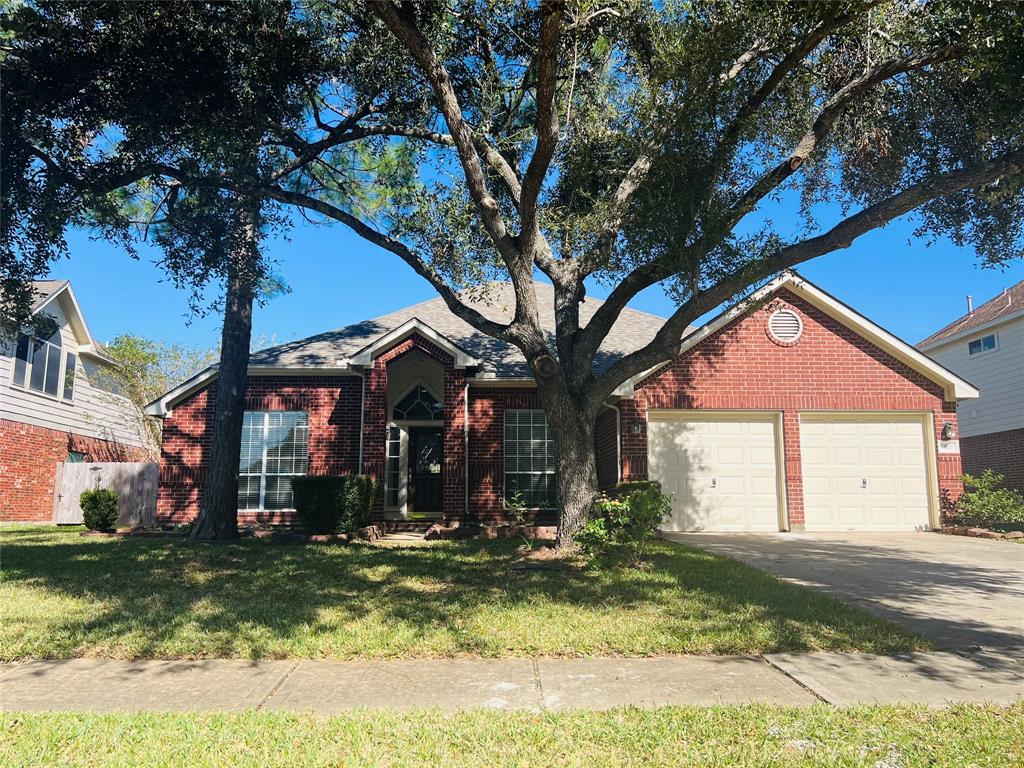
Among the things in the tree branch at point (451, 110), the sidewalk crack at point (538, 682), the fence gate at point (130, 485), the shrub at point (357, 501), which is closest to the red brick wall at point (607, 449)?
the shrub at point (357, 501)

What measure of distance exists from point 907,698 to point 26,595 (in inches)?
334

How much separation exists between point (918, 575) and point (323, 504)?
982 cm

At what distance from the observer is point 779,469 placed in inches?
579

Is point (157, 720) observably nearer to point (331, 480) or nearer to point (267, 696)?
point (267, 696)

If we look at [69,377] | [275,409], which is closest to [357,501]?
[275,409]

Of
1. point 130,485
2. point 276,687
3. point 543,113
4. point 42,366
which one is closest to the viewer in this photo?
point 276,687

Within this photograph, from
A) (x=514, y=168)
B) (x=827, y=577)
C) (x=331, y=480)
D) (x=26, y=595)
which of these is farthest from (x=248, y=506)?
(x=827, y=577)

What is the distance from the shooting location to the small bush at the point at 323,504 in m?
13.2

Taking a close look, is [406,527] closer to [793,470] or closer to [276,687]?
[793,470]

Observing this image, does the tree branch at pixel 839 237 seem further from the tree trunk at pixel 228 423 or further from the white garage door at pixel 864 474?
the tree trunk at pixel 228 423

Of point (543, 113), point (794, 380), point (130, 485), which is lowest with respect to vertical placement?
point (130, 485)

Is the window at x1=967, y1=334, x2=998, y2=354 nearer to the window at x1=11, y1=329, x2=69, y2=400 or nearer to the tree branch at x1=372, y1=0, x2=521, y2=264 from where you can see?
the tree branch at x1=372, y1=0, x2=521, y2=264

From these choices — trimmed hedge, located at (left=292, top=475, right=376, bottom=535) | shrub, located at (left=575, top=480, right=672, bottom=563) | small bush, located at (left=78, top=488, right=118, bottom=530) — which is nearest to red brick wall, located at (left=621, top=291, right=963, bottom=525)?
shrub, located at (left=575, top=480, right=672, bottom=563)

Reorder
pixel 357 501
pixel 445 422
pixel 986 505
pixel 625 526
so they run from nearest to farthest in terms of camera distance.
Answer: pixel 625 526 → pixel 357 501 → pixel 986 505 → pixel 445 422
